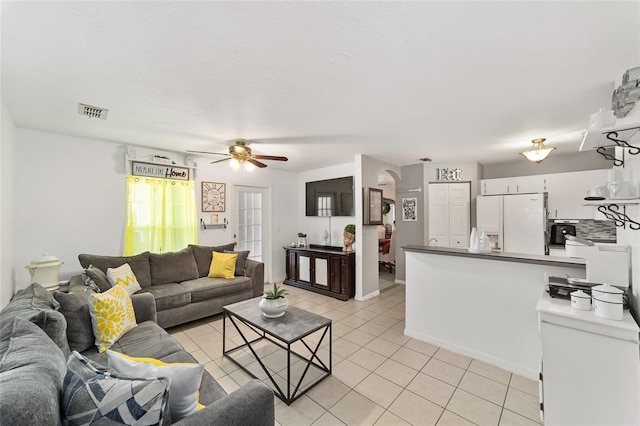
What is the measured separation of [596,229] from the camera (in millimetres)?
3986

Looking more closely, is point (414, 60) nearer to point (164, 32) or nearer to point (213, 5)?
point (213, 5)

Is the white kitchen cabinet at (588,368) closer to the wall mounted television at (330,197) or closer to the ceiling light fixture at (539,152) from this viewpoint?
the ceiling light fixture at (539,152)

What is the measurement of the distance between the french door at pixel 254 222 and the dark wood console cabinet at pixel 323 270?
0.52m

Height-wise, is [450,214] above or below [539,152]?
below

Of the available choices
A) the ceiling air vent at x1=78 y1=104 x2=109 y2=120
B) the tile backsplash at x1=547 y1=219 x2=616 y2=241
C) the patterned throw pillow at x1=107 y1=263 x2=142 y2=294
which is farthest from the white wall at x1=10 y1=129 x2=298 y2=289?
the tile backsplash at x1=547 y1=219 x2=616 y2=241

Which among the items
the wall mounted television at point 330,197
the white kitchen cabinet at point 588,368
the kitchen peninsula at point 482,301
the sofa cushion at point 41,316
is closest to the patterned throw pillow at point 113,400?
the sofa cushion at point 41,316

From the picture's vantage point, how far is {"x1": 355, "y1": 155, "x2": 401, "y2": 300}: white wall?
4449 mm

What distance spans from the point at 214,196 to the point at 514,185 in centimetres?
533

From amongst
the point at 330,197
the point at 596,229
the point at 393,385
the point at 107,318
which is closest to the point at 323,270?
the point at 330,197

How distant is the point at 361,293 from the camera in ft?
14.6

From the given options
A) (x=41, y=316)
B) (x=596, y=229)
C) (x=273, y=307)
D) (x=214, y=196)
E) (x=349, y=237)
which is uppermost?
(x=214, y=196)

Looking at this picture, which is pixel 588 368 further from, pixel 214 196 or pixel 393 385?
pixel 214 196

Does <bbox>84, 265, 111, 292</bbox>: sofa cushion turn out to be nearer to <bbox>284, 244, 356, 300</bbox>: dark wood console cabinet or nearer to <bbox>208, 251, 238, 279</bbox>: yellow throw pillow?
<bbox>208, 251, 238, 279</bbox>: yellow throw pillow

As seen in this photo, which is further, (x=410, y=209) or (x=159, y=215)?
(x=410, y=209)
